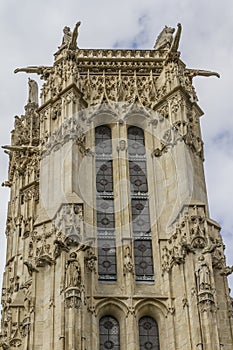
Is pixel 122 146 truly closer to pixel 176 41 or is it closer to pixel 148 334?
pixel 176 41

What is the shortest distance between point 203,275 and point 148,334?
2757 millimetres

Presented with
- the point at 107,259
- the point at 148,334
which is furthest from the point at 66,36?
the point at 148,334

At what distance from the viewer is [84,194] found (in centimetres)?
3488

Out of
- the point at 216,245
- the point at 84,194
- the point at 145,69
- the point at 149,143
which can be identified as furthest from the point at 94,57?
the point at 216,245

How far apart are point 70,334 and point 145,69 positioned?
1474 centimetres

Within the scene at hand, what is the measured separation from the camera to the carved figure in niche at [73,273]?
99.8ft

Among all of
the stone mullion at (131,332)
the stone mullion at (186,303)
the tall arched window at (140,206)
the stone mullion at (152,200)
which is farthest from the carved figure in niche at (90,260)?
the stone mullion at (186,303)

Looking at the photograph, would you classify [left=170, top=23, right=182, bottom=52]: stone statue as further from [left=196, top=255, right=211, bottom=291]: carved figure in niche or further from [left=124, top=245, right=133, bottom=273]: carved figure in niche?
[left=196, top=255, right=211, bottom=291]: carved figure in niche

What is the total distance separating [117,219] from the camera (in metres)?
34.7

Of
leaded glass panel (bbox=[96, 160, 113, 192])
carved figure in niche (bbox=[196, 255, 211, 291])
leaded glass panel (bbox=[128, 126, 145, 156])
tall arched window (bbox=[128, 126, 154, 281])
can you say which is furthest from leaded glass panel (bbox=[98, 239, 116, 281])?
leaded glass panel (bbox=[128, 126, 145, 156])

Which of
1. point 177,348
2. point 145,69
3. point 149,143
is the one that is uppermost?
point 145,69

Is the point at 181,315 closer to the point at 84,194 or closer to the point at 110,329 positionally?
the point at 110,329

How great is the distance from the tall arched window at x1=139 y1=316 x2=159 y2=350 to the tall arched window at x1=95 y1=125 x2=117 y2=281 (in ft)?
6.70

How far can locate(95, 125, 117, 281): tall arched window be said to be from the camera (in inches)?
1313
